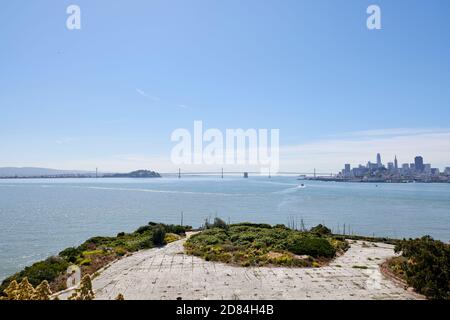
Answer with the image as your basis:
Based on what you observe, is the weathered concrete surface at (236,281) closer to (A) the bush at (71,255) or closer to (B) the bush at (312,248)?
(B) the bush at (312,248)

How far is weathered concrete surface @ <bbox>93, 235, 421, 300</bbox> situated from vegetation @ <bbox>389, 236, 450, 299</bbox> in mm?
736

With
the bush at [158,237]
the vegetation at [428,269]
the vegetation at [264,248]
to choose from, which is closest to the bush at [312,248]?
the vegetation at [264,248]

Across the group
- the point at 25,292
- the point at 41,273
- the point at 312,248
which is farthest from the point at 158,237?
the point at 25,292

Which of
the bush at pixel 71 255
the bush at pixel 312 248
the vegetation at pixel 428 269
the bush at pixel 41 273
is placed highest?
the vegetation at pixel 428 269

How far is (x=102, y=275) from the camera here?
19.5 metres

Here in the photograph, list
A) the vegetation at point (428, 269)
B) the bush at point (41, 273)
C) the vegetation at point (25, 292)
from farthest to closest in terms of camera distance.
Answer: the bush at point (41, 273) < the vegetation at point (428, 269) < the vegetation at point (25, 292)

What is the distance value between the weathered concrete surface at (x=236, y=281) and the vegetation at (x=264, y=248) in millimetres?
1133

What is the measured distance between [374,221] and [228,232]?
48711mm

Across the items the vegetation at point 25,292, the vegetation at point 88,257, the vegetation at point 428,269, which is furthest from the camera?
the vegetation at point 88,257

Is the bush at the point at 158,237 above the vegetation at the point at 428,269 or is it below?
below

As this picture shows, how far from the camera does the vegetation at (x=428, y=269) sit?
50.2 feet

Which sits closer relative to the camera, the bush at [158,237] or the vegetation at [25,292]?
the vegetation at [25,292]
